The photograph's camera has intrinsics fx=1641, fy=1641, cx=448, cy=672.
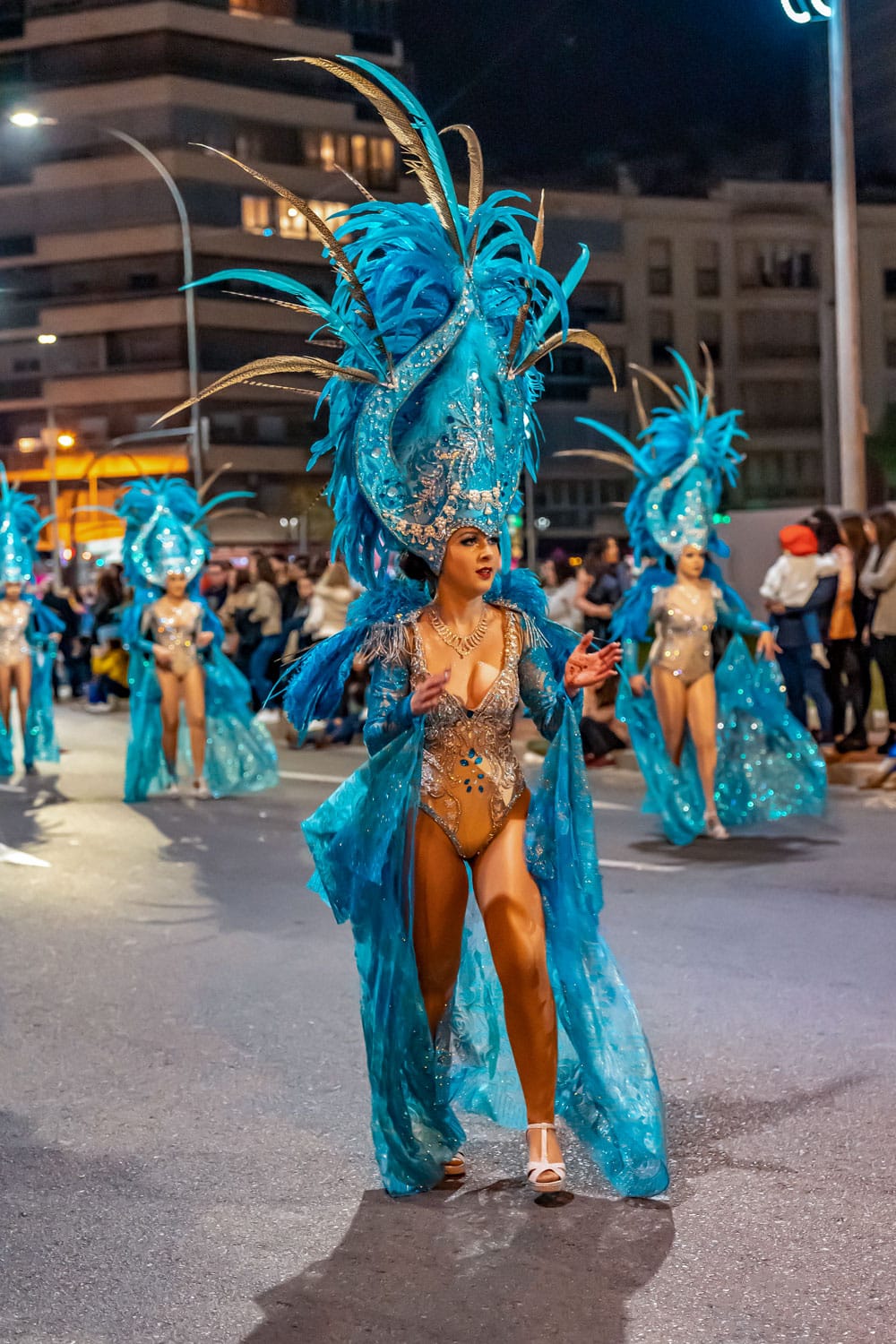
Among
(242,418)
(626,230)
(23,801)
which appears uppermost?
(626,230)

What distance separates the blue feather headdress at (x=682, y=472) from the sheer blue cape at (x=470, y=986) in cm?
536

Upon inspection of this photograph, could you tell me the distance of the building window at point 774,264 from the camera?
6594cm

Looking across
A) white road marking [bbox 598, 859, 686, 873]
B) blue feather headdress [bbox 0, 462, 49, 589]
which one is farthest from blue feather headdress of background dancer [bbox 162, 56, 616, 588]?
blue feather headdress [bbox 0, 462, 49, 589]

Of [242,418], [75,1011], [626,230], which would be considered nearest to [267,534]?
[242,418]

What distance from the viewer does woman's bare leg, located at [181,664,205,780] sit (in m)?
12.6

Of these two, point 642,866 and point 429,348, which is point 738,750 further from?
point 429,348

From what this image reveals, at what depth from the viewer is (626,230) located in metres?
63.9

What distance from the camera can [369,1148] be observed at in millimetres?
4742

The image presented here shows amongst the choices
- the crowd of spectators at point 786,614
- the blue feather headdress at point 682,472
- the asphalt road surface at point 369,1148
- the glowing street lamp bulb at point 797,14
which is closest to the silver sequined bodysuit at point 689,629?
the blue feather headdress at point 682,472

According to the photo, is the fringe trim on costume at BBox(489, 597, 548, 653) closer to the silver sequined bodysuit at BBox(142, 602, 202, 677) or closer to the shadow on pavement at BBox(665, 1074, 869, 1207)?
the shadow on pavement at BBox(665, 1074, 869, 1207)

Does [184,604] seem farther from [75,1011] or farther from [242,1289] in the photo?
[242,1289]

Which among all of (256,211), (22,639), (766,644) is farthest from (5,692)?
(256,211)

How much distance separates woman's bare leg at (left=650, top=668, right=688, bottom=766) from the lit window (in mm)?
59235

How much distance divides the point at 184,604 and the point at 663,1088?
26.8ft
